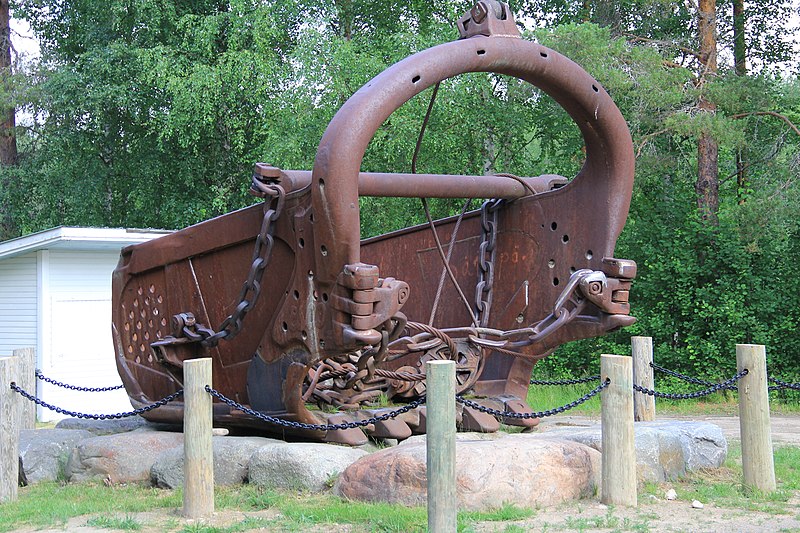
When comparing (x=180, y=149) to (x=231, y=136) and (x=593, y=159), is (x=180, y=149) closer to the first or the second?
(x=231, y=136)

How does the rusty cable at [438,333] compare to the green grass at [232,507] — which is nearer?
the green grass at [232,507]

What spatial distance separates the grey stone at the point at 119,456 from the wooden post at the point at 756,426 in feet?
13.1

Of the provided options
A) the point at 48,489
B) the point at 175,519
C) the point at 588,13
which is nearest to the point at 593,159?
the point at 175,519

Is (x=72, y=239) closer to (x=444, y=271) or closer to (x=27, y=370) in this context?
(x=27, y=370)

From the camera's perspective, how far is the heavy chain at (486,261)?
816 centimetres

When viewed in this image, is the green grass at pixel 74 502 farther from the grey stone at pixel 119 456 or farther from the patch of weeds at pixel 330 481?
the patch of weeds at pixel 330 481

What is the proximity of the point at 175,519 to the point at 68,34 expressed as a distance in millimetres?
20038

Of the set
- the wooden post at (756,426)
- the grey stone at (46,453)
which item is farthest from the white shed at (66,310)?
the wooden post at (756,426)

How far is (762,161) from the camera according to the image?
1452 cm

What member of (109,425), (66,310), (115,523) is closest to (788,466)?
(115,523)

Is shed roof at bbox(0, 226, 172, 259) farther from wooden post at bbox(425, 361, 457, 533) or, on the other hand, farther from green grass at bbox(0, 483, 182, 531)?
wooden post at bbox(425, 361, 457, 533)

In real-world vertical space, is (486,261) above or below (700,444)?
above

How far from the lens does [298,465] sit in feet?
20.3

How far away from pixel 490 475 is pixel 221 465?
2.00 m
